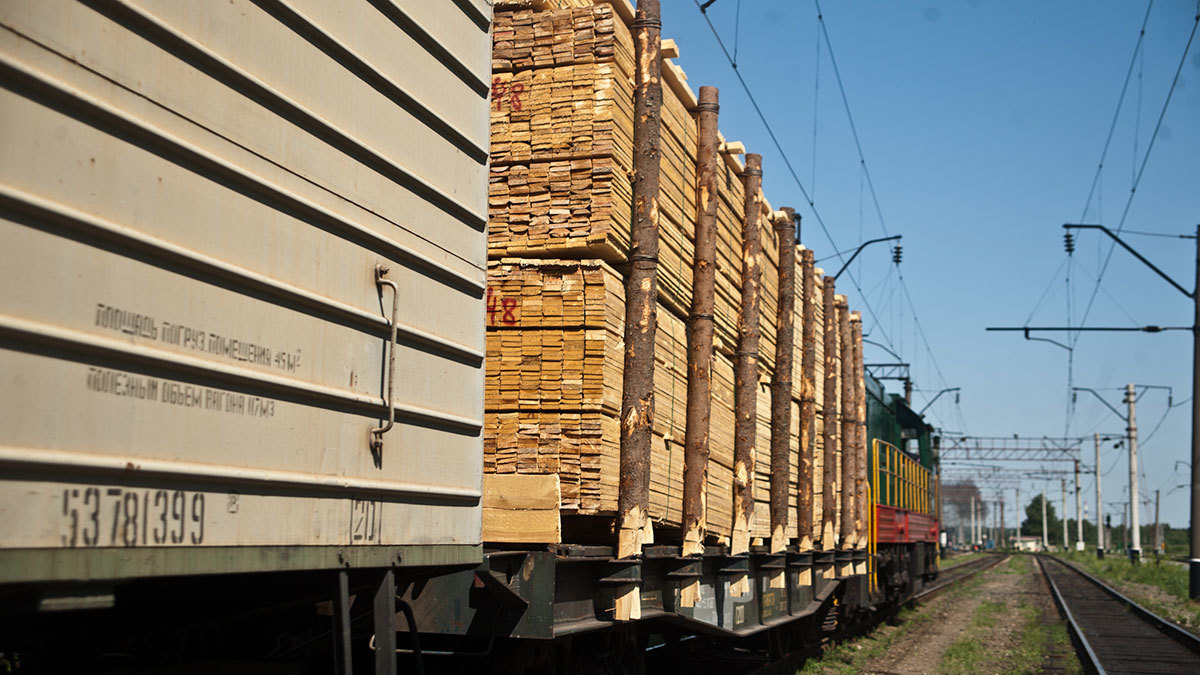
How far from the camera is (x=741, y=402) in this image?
9734 mm

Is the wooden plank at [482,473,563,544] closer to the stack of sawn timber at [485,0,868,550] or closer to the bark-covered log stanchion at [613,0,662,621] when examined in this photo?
the stack of sawn timber at [485,0,868,550]

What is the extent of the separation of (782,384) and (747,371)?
178 centimetres

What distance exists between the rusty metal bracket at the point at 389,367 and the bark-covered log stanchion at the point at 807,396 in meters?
9.32

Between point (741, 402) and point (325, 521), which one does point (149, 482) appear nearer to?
point (325, 521)

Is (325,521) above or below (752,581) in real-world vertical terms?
above

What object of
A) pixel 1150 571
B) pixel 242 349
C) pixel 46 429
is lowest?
pixel 1150 571

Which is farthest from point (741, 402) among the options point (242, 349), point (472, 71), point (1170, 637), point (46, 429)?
point (1170, 637)

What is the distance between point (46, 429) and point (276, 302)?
958mm

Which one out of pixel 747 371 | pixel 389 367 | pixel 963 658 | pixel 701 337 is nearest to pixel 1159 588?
pixel 963 658

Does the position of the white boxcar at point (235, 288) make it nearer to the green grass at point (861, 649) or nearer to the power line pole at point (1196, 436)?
the green grass at point (861, 649)

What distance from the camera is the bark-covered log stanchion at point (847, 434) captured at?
15.9 meters

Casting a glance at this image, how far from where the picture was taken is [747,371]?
391 inches

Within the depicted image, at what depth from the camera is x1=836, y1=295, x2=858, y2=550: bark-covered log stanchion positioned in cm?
1588

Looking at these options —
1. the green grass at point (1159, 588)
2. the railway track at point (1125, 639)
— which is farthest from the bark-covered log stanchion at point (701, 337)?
the green grass at point (1159, 588)
